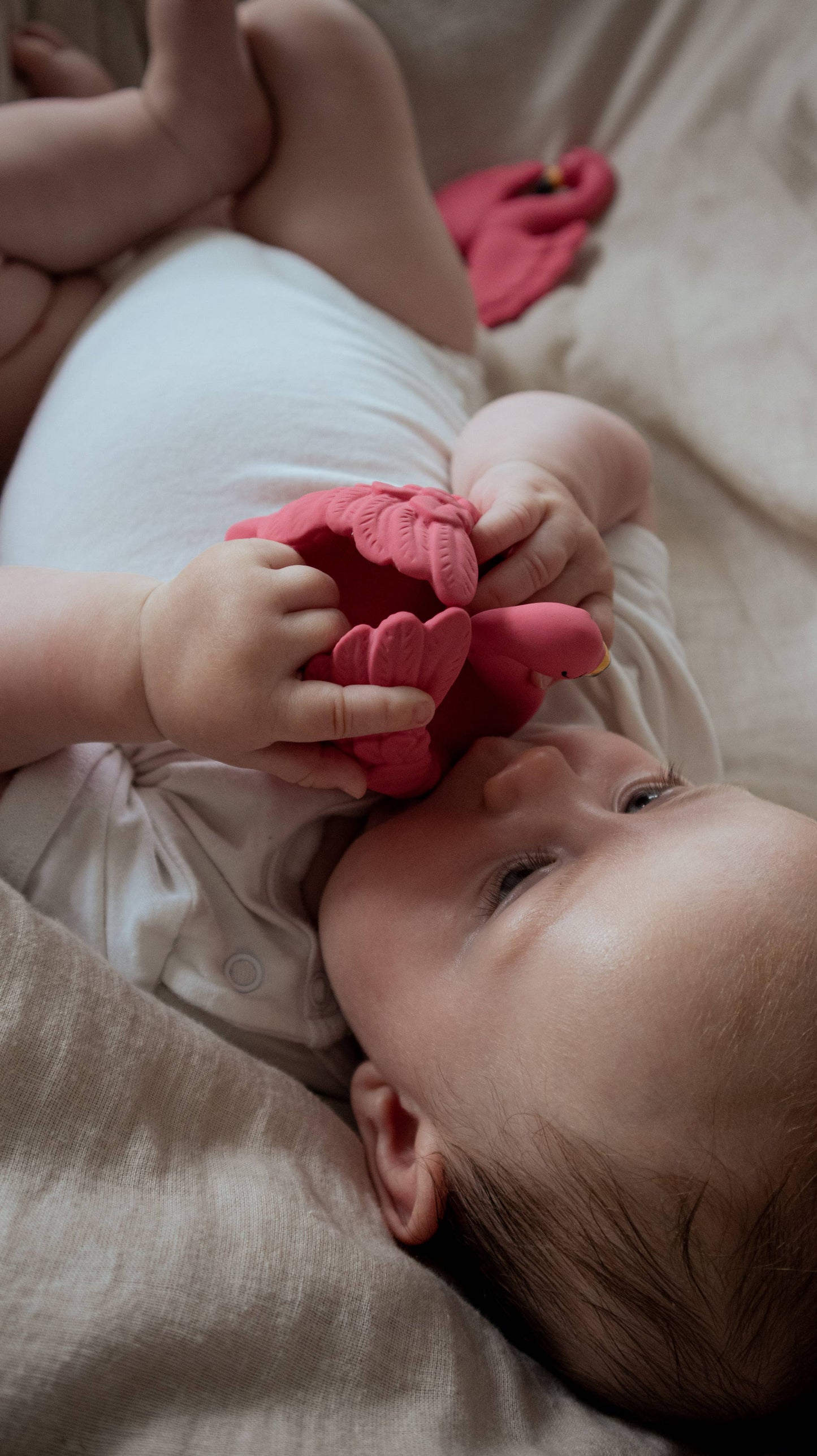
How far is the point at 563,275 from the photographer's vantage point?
1456mm

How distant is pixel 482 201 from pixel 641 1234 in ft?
4.60

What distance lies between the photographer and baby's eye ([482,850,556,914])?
0.78 metres

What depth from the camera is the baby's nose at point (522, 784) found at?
80 cm

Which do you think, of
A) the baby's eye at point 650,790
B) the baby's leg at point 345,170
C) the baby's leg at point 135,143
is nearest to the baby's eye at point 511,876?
the baby's eye at point 650,790

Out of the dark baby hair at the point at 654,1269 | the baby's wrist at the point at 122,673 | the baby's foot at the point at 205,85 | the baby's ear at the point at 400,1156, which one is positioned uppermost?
the baby's foot at the point at 205,85

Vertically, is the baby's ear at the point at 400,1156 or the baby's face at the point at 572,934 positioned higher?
the baby's face at the point at 572,934

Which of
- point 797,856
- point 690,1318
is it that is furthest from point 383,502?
point 690,1318

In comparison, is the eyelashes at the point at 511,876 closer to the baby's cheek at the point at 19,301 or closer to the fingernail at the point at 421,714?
the fingernail at the point at 421,714

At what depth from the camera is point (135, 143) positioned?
1.14 m

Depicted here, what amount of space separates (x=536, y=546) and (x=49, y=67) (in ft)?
3.27

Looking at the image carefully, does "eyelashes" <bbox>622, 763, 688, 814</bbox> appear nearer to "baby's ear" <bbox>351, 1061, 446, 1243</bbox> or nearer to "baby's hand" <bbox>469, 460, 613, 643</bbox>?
"baby's hand" <bbox>469, 460, 613, 643</bbox>

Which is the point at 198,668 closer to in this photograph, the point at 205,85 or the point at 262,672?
the point at 262,672

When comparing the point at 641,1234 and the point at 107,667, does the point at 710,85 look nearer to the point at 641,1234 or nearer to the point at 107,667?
the point at 107,667

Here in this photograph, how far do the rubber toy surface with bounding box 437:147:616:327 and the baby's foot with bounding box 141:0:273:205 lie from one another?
0.41m
